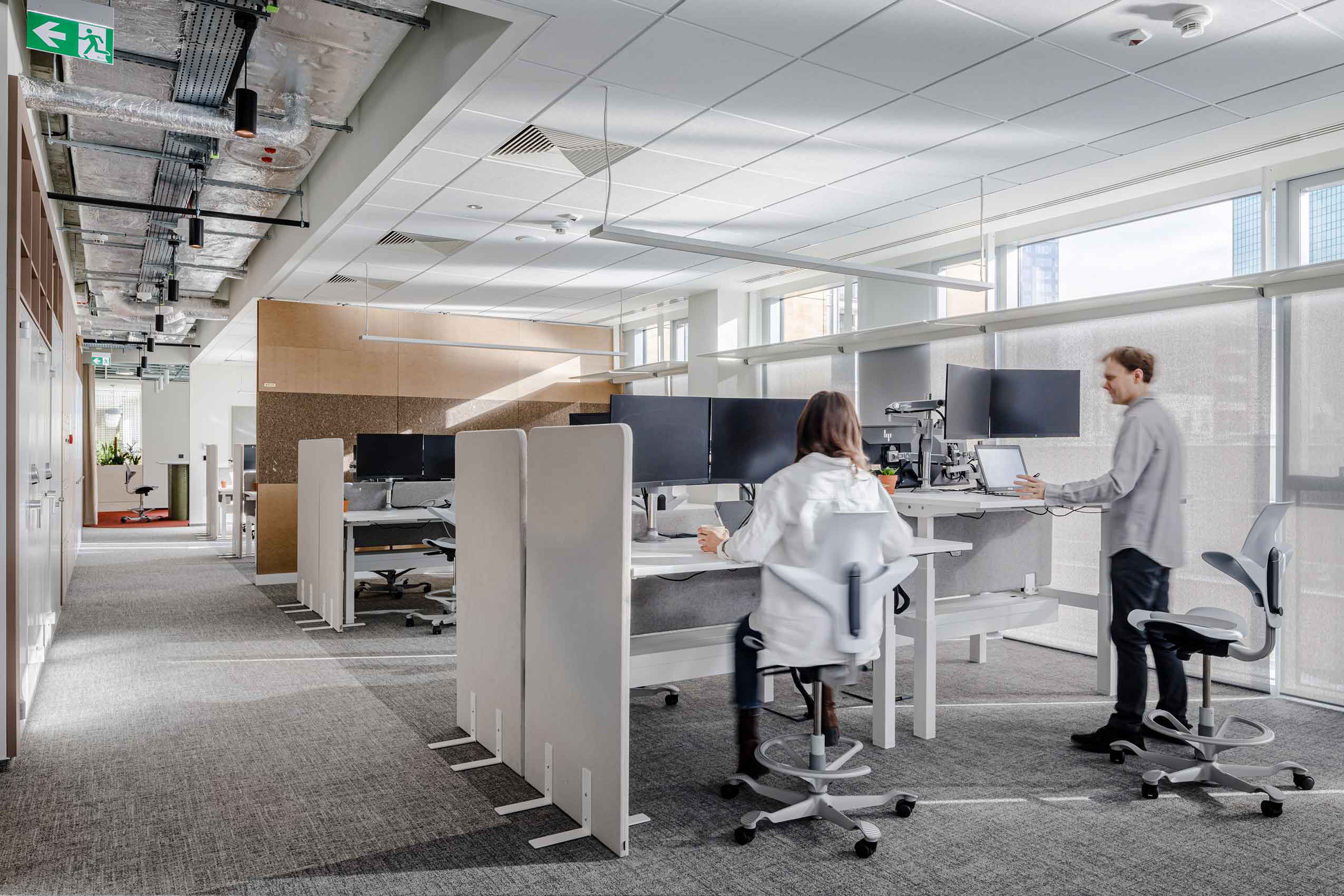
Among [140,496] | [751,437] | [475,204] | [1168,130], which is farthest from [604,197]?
[140,496]

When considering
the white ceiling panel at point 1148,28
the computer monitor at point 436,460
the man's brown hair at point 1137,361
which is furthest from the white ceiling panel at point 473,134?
the man's brown hair at point 1137,361

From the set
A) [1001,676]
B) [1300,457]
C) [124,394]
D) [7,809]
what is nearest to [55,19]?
[7,809]

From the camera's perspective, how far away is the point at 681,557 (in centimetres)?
276

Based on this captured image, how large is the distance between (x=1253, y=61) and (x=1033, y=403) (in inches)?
63.7

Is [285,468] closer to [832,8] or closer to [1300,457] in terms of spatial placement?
[832,8]

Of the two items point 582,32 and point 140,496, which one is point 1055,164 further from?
point 140,496

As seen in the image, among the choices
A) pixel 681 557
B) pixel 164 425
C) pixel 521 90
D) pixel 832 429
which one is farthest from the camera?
pixel 164 425

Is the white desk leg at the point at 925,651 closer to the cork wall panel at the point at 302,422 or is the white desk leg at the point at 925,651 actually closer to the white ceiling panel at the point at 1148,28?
the white ceiling panel at the point at 1148,28

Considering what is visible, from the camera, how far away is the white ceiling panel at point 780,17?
9.60 feet

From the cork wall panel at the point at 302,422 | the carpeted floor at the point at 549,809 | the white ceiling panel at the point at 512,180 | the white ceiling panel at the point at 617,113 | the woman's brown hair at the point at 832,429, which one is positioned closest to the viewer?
the carpeted floor at the point at 549,809

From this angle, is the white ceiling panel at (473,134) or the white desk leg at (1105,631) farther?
the white ceiling panel at (473,134)

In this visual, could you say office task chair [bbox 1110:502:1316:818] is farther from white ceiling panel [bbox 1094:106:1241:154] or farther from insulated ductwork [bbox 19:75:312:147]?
insulated ductwork [bbox 19:75:312:147]

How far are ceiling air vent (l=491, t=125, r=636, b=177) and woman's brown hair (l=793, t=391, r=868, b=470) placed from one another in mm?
2057

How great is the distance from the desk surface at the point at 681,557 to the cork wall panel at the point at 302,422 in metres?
5.03
